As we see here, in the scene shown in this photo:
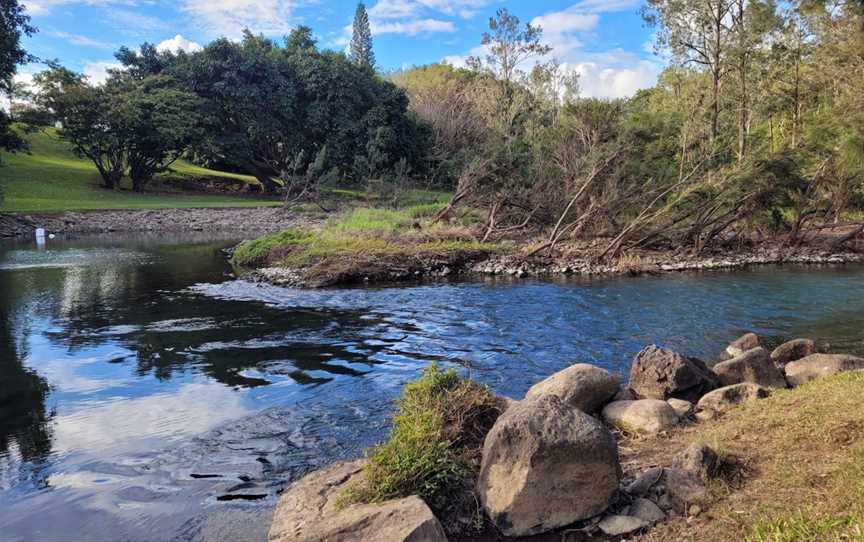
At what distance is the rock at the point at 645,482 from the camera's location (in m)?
4.79

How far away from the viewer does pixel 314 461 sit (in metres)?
6.31

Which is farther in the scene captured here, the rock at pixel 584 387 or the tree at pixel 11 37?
the tree at pixel 11 37

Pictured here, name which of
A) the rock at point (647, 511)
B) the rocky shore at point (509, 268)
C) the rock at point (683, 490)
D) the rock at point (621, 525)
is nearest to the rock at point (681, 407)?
the rock at point (683, 490)

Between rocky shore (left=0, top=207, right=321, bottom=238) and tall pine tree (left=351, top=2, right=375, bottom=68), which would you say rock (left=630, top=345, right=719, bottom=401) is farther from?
tall pine tree (left=351, top=2, right=375, bottom=68)

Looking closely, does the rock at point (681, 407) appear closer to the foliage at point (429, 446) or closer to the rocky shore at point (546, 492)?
the rocky shore at point (546, 492)

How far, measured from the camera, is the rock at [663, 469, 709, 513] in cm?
443

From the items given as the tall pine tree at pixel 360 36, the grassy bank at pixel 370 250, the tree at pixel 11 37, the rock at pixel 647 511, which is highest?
the tall pine tree at pixel 360 36

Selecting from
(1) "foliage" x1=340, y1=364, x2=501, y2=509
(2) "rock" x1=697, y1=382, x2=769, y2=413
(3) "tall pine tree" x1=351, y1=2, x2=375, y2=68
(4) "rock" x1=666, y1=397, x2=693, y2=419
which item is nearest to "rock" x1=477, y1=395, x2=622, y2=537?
(1) "foliage" x1=340, y1=364, x2=501, y2=509

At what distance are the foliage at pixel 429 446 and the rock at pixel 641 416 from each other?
1.46 metres

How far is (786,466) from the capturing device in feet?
14.8

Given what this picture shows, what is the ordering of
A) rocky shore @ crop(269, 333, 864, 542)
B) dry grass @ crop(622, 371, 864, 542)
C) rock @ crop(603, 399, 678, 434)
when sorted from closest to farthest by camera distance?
dry grass @ crop(622, 371, 864, 542), rocky shore @ crop(269, 333, 864, 542), rock @ crop(603, 399, 678, 434)

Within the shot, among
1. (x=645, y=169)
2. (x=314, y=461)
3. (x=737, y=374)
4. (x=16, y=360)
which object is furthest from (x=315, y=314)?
(x=645, y=169)

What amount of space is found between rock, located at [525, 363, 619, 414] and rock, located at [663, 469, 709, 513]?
1884 millimetres

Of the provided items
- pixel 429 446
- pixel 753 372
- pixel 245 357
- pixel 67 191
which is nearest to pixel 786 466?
pixel 429 446
